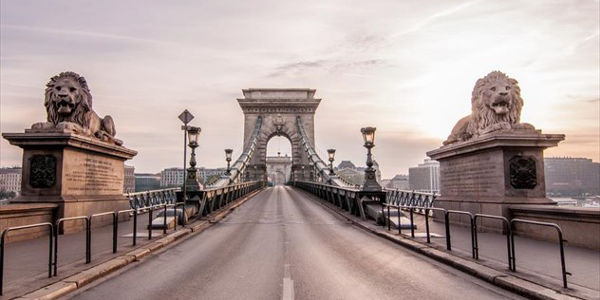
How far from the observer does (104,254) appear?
8.23 m

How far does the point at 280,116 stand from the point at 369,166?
66.6 metres

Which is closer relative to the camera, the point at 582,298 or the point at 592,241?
the point at 582,298

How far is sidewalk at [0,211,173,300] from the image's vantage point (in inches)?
234

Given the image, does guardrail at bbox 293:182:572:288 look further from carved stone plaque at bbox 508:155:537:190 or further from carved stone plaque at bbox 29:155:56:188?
carved stone plaque at bbox 29:155:56:188

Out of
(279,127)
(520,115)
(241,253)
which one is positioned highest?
(279,127)

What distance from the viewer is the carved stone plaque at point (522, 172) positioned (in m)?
A: 10.8

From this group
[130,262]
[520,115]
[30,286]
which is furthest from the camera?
[520,115]

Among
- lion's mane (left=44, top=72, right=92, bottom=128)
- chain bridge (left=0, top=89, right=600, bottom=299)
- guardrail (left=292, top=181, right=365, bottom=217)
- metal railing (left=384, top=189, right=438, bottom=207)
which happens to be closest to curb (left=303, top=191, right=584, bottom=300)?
chain bridge (left=0, top=89, right=600, bottom=299)

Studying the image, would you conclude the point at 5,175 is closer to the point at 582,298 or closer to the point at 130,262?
the point at 130,262

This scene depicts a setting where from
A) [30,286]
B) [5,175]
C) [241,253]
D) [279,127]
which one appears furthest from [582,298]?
[5,175]

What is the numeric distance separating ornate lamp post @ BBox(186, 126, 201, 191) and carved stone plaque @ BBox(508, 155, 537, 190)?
36.1 feet

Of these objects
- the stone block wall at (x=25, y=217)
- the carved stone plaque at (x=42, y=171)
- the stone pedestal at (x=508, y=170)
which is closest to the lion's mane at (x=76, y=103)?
the carved stone plaque at (x=42, y=171)

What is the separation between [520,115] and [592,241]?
4738mm

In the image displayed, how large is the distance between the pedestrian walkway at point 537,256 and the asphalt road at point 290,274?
0.83 metres
